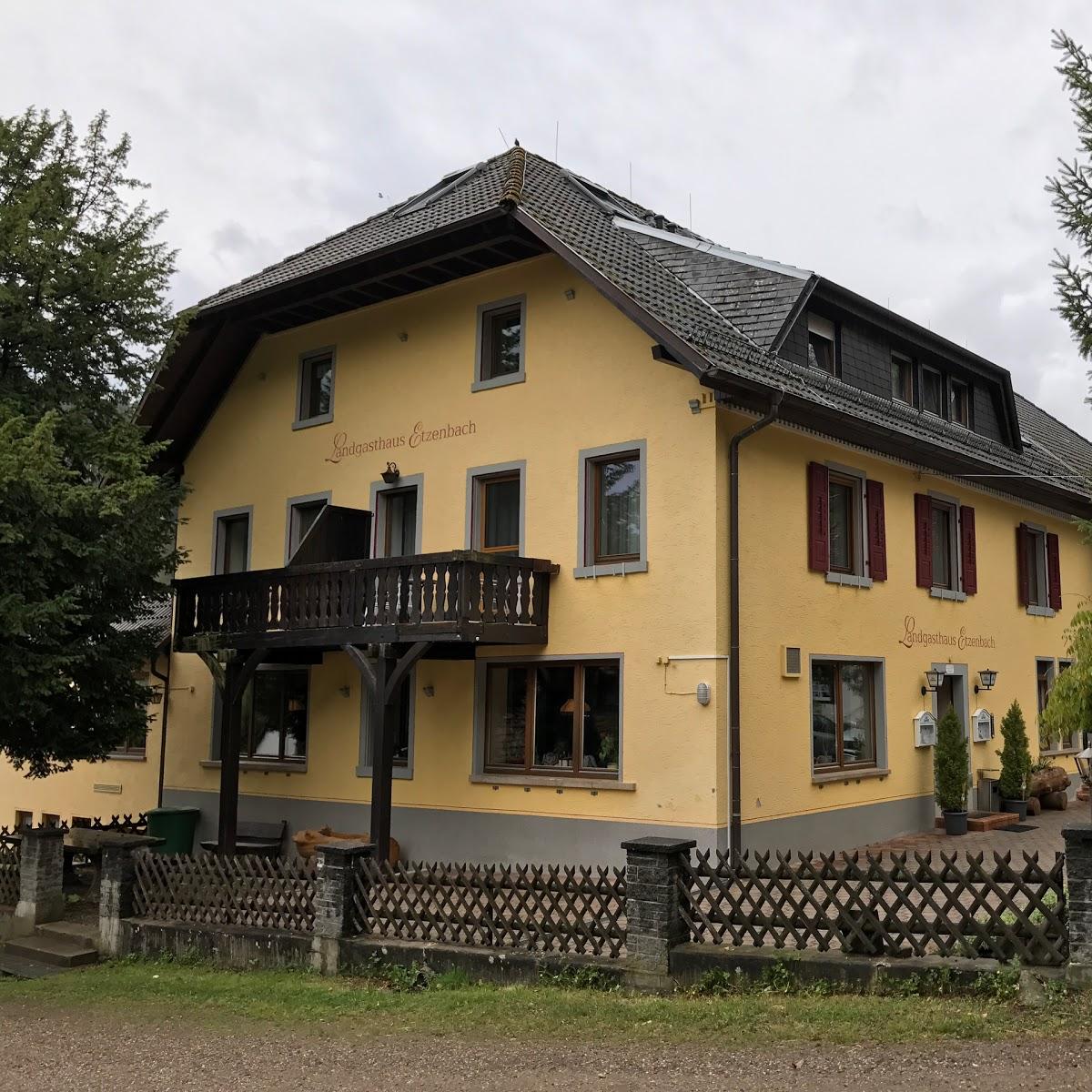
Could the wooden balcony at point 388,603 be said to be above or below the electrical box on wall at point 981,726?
above

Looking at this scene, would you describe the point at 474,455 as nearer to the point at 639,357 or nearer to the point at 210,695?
the point at 639,357

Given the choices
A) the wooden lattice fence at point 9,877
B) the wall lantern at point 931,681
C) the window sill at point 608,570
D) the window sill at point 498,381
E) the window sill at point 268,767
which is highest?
the window sill at point 498,381

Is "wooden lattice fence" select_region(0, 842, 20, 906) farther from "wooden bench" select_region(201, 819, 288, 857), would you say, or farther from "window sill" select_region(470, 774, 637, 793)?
"window sill" select_region(470, 774, 637, 793)

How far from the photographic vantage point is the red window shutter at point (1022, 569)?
63.3 ft

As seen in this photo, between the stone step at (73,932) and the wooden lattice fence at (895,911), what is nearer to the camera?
the wooden lattice fence at (895,911)

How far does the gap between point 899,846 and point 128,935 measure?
9143 mm

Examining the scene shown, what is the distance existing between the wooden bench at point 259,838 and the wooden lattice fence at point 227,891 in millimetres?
4555

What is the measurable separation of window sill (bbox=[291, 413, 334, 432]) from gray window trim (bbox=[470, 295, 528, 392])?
2708 millimetres

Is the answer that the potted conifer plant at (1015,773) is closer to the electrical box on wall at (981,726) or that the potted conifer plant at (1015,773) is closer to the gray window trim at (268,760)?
the electrical box on wall at (981,726)

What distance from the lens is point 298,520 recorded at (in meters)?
17.3

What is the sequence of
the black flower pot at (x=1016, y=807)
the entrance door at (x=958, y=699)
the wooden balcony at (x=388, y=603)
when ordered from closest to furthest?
the wooden balcony at (x=388, y=603) → the black flower pot at (x=1016, y=807) → the entrance door at (x=958, y=699)

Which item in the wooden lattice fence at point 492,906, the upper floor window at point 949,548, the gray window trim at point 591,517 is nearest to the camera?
the wooden lattice fence at point 492,906

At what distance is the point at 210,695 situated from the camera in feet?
59.0

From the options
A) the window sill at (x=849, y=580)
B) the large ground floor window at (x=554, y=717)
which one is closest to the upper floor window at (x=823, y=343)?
the window sill at (x=849, y=580)
